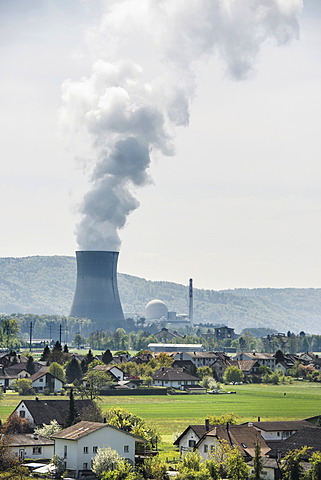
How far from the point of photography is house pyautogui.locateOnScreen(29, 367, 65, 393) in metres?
111

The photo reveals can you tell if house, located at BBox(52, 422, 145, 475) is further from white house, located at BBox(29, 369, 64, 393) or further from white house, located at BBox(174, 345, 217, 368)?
white house, located at BBox(174, 345, 217, 368)

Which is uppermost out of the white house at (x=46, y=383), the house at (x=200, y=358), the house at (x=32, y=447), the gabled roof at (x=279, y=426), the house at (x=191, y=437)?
the house at (x=200, y=358)

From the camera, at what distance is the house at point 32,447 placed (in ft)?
188

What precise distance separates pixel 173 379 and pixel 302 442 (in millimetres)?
73033

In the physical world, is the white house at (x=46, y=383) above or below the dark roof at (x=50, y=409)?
above

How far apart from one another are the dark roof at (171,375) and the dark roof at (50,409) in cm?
5494

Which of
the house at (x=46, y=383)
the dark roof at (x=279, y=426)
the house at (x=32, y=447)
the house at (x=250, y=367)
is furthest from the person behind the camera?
the house at (x=250, y=367)

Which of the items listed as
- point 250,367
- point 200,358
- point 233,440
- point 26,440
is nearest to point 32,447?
point 26,440

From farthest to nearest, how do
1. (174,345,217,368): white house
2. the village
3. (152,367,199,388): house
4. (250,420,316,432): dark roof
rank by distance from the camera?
(174,345,217,368): white house, (152,367,199,388): house, (250,420,316,432): dark roof, the village

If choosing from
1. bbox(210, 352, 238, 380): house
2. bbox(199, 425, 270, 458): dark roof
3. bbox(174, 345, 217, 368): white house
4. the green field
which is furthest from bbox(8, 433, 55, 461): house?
bbox(174, 345, 217, 368): white house

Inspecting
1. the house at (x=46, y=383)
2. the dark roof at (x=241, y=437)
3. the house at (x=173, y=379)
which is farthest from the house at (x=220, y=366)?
the dark roof at (x=241, y=437)

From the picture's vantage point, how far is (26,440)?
58.7m

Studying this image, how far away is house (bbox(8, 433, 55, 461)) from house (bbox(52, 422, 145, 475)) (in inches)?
135

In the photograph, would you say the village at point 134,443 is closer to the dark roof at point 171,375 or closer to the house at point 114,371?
the house at point 114,371
